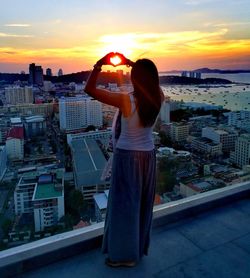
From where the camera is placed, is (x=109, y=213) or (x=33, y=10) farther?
(x=33, y=10)

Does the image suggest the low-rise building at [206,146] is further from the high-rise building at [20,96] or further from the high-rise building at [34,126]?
the high-rise building at [20,96]

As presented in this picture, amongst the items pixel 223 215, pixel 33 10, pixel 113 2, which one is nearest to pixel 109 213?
pixel 223 215

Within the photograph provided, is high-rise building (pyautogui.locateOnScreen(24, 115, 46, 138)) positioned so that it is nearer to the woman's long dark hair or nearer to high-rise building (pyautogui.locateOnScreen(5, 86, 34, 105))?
high-rise building (pyautogui.locateOnScreen(5, 86, 34, 105))

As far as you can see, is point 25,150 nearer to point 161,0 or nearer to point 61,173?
point 61,173

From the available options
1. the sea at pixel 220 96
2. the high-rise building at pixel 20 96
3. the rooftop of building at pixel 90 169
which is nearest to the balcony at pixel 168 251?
the rooftop of building at pixel 90 169

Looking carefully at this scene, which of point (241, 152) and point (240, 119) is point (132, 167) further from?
point (240, 119)

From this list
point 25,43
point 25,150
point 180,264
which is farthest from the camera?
point 25,150

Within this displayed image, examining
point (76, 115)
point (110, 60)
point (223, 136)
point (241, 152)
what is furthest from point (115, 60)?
point (76, 115)

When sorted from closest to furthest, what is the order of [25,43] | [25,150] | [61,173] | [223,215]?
[223,215], [25,43], [61,173], [25,150]
